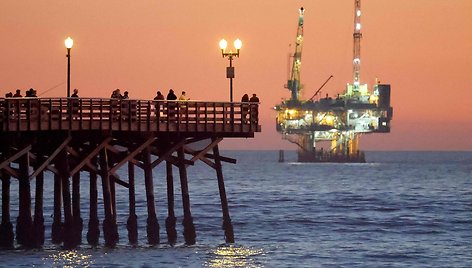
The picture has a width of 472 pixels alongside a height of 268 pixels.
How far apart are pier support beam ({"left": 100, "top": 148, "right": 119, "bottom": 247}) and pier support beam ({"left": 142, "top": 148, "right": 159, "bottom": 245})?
1.44 meters

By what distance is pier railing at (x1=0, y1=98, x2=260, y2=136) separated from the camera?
174 ft

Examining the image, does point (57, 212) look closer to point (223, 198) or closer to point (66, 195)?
point (66, 195)

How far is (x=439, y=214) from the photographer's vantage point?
94.8 metres

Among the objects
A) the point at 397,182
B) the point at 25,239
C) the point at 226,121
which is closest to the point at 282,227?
the point at 226,121

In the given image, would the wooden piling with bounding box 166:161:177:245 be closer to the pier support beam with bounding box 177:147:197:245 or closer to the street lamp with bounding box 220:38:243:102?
the pier support beam with bounding box 177:147:197:245

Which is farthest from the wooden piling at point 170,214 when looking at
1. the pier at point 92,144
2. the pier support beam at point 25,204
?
the pier support beam at point 25,204

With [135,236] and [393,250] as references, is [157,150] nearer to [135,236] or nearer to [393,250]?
[135,236]

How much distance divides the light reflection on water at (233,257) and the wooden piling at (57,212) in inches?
221

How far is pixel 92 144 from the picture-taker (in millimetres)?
56031

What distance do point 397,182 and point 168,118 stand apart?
107 metres

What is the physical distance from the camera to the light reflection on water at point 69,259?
5192 centimetres

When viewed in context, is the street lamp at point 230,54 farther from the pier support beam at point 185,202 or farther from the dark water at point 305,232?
the dark water at point 305,232

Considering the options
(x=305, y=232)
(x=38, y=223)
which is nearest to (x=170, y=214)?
(x=38, y=223)

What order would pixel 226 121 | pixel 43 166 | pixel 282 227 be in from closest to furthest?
pixel 43 166 < pixel 226 121 < pixel 282 227
